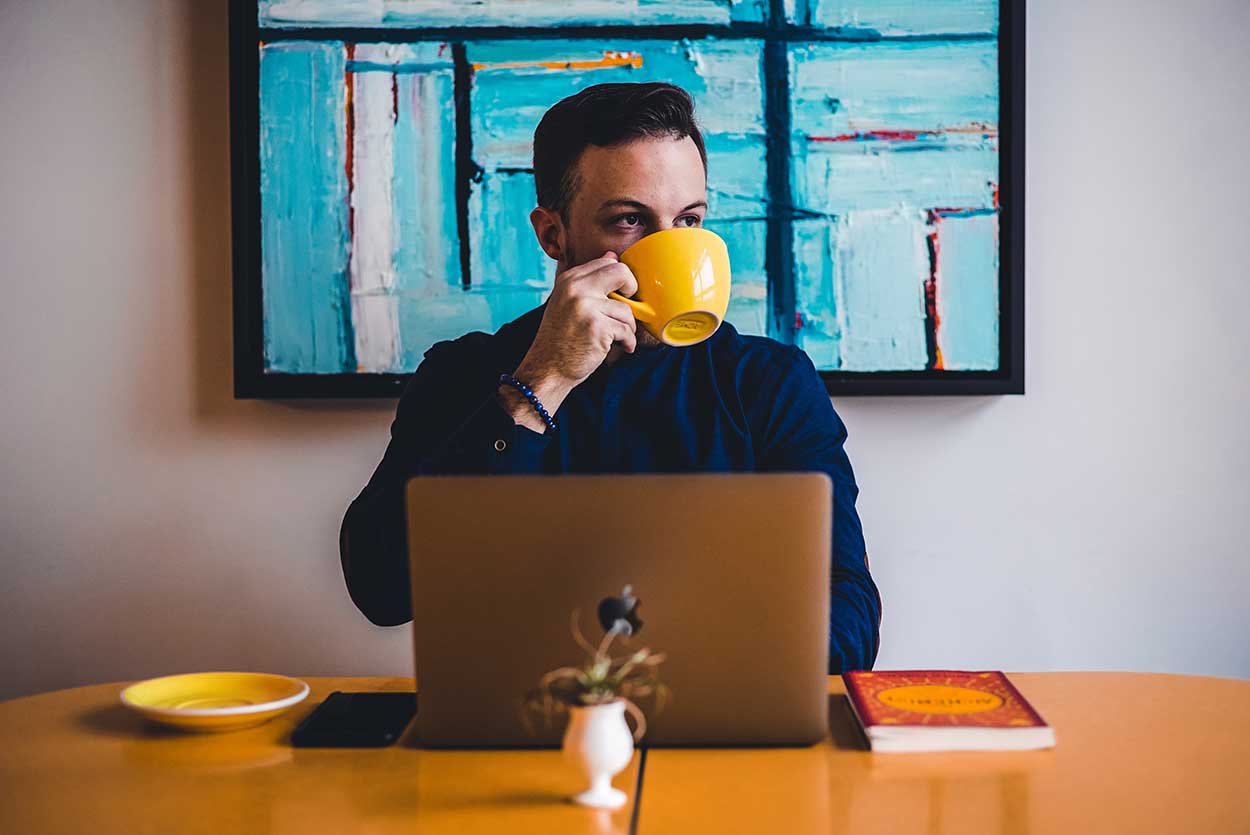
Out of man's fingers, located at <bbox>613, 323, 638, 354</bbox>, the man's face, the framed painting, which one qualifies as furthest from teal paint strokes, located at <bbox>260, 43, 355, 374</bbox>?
man's fingers, located at <bbox>613, 323, 638, 354</bbox>

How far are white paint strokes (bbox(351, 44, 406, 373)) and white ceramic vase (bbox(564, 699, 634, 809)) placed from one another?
1298 millimetres

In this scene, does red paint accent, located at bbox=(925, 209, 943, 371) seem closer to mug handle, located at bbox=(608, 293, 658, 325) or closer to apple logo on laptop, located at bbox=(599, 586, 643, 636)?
mug handle, located at bbox=(608, 293, 658, 325)

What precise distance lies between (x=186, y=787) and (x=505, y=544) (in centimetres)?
33

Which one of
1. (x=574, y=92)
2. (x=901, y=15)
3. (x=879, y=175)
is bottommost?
(x=879, y=175)

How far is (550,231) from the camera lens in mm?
1743

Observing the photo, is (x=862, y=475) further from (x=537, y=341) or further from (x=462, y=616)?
(x=462, y=616)

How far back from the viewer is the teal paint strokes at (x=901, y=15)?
1.89 meters

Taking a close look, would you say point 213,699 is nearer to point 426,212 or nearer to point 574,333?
point 574,333

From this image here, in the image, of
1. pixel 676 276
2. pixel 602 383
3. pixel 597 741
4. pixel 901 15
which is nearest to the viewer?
pixel 597 741

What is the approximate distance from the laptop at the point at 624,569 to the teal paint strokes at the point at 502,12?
4.34 ft

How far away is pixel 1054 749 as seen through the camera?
0.92 m

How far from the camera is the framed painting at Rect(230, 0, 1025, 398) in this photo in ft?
6.25

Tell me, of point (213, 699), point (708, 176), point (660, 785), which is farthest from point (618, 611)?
point (708, 176)

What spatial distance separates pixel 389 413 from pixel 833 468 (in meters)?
0.89
